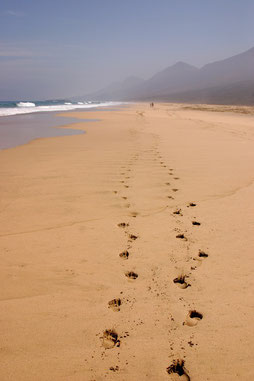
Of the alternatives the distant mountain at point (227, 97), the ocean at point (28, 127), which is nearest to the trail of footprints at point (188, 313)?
the ocean at point (28, 127)

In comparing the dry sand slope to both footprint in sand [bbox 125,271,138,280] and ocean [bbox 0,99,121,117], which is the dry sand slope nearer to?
footprint in sand [bbox 125,271,138,280]

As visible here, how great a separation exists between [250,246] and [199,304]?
3.53 ft

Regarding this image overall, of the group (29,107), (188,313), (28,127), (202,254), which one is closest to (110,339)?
(188,313)

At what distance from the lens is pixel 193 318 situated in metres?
2.02

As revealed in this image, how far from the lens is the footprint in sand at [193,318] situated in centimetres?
198

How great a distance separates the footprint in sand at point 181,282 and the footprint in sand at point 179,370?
0.70 metres

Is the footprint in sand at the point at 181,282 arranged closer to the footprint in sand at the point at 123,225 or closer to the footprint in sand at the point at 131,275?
the footprint in sand at the point at 131,275

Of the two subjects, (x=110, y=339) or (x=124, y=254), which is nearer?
(x=110, y=339)

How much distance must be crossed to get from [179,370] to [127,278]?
2.88ft

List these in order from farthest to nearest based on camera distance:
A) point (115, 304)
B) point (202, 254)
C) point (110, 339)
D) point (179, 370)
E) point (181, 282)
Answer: point (202, 254)
point (181, 282)
point (115, 304)
point (110, 339)
point (179, 370)

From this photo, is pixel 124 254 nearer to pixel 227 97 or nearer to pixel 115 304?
pixel 115 304

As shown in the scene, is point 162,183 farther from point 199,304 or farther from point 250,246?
point 199,304

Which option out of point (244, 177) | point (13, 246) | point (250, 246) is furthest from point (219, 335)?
point (244, 177)

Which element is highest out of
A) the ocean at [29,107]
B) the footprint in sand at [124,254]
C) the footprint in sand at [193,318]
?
the ocean at [29,107]
